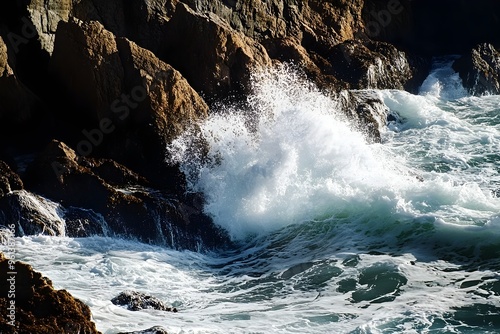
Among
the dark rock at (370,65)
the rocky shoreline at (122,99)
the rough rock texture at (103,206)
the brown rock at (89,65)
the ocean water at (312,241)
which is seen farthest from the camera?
the dark rock at (370,65)

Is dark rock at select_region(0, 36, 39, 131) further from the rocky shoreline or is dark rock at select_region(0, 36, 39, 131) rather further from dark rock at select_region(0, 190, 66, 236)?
dark rock at select_region(0, 190, 66, 236)

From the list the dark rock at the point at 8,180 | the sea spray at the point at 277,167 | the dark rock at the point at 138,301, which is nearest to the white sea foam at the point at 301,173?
the sea spray at the point at 277,167

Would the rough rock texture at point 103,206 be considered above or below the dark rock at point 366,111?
below

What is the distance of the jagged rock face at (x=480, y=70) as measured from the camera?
68.0 ft

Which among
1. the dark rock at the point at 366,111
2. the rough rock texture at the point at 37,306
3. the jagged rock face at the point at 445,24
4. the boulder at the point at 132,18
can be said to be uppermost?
the jagged rock face at the point at 445,24

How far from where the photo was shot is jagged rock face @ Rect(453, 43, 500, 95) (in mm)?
20734

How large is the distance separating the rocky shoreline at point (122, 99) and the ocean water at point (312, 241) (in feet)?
1.20

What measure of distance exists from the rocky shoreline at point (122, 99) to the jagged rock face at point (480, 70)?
126 inches

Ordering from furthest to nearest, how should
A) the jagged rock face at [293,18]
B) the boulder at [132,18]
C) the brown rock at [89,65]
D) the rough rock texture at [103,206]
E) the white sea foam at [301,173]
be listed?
the jagged rock face at [293,18], the boulder at [132,18], the brown rock at [89,65], the white sea foam at [301,173], the rough rock texture at [103,206]

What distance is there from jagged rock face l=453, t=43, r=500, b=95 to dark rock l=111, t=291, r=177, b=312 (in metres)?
13.0

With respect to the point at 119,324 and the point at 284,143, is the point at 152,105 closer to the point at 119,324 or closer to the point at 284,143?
the point at 284,143

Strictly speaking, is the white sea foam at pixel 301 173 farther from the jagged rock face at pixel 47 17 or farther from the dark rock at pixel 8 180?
the jagged rock face at pixel 47 17

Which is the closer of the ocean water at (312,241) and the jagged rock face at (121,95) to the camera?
the ocean water at (312,241)

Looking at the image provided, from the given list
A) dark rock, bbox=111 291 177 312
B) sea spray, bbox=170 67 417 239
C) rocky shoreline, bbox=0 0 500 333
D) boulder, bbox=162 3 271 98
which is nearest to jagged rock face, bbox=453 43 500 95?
rocky shoreline, bbox=0 0 500 333
